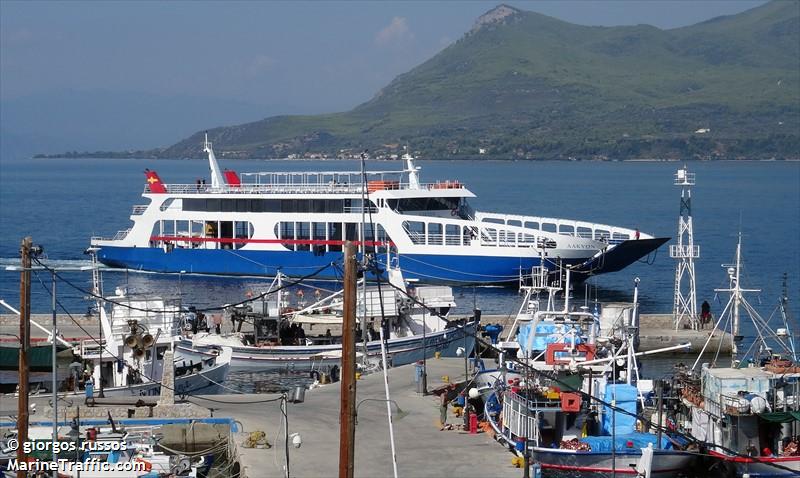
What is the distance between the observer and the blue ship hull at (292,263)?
168ft

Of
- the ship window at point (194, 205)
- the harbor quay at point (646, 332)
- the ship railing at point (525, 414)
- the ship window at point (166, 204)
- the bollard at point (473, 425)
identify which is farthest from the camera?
the ship window at point (166, 204)

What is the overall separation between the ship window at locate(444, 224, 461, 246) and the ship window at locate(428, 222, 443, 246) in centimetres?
30

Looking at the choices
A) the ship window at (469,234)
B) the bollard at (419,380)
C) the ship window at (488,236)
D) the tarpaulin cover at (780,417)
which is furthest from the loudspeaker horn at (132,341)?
the ship window at (469,234)

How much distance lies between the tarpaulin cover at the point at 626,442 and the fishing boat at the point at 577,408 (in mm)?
17

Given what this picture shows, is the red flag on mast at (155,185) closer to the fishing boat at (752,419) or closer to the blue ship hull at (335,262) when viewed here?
the blue ship hull at (335,262)

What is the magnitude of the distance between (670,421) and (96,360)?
1218cm

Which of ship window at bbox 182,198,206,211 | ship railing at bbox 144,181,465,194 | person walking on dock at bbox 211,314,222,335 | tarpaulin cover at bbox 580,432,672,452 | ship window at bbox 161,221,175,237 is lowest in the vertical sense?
tarpaulin cover at bbox 580,432,672,452

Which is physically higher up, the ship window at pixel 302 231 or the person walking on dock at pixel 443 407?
the ship window at pixel 302 231

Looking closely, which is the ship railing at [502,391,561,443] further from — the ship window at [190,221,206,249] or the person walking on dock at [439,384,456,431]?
the ship window at [190,221,206,249]

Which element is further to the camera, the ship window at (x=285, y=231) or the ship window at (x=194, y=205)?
the ship window at (x=194, y=205)

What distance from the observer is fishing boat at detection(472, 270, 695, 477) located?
2122cm

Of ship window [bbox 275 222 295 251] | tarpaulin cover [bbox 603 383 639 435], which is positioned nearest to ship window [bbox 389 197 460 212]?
ship window [bbox 275 222 295 251]

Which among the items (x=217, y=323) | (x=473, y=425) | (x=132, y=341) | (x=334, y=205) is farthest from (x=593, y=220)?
(x=473, y=425)

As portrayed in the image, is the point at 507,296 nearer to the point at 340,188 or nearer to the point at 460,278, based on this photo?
the point at 460,278
